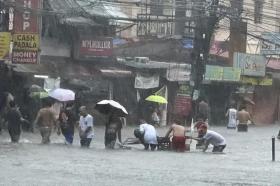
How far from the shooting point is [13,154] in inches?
690

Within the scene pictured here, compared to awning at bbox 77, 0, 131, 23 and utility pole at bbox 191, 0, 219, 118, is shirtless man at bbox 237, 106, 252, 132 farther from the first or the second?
awning at bbox 77, 0, 131, 23

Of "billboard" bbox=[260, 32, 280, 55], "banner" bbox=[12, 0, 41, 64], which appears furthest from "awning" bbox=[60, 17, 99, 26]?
"billboard" bbox=[260, 32, 280, 55]

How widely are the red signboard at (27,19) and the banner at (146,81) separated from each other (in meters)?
8.68

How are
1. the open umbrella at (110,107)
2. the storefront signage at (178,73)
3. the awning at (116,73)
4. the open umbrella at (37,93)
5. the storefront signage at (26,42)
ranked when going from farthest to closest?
the storefront signage at (178,73)
the awning at (116,73)
the open umbrella at (37,93)
the storefront signage at (26,42)
the open umbrella at (110,107)

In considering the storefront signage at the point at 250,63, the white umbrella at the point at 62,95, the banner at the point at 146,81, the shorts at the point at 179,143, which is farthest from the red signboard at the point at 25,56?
the storefront signage at the point at 250,63

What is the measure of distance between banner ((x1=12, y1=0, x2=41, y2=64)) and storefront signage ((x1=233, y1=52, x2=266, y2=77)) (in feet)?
48.2

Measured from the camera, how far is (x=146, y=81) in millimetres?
33156

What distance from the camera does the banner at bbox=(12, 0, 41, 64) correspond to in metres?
24.2

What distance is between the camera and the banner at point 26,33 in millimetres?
24188

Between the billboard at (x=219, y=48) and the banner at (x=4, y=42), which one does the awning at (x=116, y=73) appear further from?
the banner at (x=4, y=42)

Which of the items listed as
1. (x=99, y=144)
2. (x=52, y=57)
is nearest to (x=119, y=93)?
(x=52, y=57)

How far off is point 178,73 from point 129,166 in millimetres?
18697

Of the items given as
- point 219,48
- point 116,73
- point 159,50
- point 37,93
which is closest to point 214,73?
point 159,50

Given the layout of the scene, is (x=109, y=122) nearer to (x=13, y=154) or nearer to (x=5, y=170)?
(x=13, y=154)
